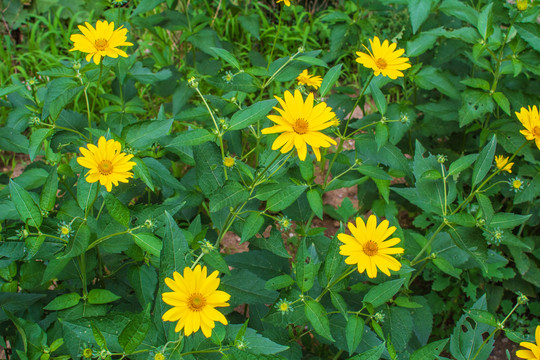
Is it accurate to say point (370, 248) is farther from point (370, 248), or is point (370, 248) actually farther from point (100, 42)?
point (100, 42)

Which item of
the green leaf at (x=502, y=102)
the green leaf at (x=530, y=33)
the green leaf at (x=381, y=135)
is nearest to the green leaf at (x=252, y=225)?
the green leaf at (x=381, y=135)

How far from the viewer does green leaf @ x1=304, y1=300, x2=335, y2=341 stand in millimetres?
1546

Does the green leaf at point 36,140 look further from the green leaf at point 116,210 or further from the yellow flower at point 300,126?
the yellow flower at point 300,126

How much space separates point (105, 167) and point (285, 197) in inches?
24.0

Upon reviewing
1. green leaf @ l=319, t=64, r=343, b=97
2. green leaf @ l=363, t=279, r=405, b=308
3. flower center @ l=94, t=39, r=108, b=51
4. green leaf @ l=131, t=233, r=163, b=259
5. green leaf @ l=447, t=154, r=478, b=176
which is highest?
flower center @ l=94, t=39, r=108, b=51

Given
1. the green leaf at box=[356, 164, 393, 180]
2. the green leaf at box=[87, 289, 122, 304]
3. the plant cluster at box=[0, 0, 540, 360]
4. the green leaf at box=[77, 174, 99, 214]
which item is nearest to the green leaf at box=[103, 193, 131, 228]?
the plant cluster at box=[0, 0, 540, 360]

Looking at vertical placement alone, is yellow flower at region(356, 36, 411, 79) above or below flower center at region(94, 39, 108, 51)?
below

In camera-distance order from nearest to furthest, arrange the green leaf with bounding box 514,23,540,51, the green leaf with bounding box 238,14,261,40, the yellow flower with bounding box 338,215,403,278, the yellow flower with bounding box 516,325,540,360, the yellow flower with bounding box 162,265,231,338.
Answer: the yellow flower with bounding box 162,265,231,338
the yellow flower with bounding box 516,325,540,360
the yellow flower with bounding box 338,215,403,278
the green leaf with bounding box 514,23,540,51
the green leaf with bounding box 238,14,261,40

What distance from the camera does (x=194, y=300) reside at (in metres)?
1.27

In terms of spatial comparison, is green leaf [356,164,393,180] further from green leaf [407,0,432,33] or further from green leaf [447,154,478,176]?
green leaf [407,0,432,33]

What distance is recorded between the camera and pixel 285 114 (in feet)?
5.07

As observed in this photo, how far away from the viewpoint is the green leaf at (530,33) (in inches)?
91.4

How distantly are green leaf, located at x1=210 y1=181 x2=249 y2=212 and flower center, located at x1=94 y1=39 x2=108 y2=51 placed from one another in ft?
2.43

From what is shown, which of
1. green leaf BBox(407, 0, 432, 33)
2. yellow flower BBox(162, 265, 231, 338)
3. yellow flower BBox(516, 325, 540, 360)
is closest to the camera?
yellow flower BBox(162, 265, 231, 338)
